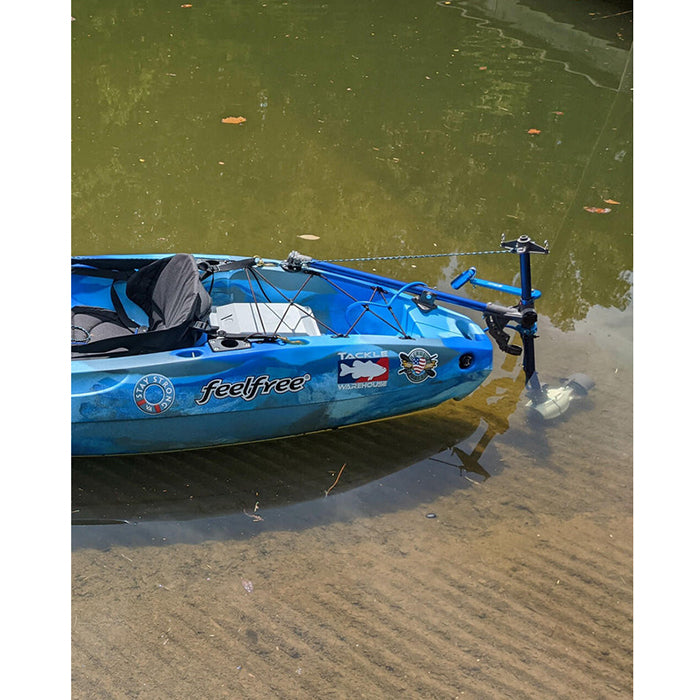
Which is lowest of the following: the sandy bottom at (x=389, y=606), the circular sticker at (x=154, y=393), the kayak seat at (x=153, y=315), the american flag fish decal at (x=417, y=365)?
the sandy bottom at (x=389, y=606)

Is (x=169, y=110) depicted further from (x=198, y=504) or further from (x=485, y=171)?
(x=198, y=504)

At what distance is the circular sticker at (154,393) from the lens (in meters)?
5.05

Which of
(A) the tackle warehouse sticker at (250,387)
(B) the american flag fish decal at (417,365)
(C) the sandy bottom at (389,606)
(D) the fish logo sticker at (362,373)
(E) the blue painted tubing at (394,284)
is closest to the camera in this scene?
(C) the sandy bottom at (389,606)

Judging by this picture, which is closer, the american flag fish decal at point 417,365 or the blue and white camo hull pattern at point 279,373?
the blue and white camo hull pattern at point 279,373

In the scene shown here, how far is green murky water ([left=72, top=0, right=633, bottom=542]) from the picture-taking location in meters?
5.62

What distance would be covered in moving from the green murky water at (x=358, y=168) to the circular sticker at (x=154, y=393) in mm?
504

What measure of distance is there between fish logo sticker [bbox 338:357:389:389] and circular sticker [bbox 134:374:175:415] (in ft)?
3.49

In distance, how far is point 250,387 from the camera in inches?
207

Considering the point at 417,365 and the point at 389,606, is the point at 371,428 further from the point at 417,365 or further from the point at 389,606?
the point at 389,606

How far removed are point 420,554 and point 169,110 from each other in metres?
6.81

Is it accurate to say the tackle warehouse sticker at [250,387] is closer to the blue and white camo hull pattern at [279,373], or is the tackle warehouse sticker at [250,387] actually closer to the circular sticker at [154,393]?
the blue and white camo hull pattern at [279,373]

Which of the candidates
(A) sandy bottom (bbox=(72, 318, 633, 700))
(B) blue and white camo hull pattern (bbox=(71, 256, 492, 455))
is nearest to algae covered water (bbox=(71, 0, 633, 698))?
(A) sandy bottom (bbox=(72, 318, 633, 700))

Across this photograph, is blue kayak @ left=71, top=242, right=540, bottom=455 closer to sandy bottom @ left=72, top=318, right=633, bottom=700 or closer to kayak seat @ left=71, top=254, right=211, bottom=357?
kayak seat @ left=71, top=254, right=211, bottom=357

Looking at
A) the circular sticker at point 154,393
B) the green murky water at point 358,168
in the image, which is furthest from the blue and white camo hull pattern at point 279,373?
the green murky water at point 358,168
